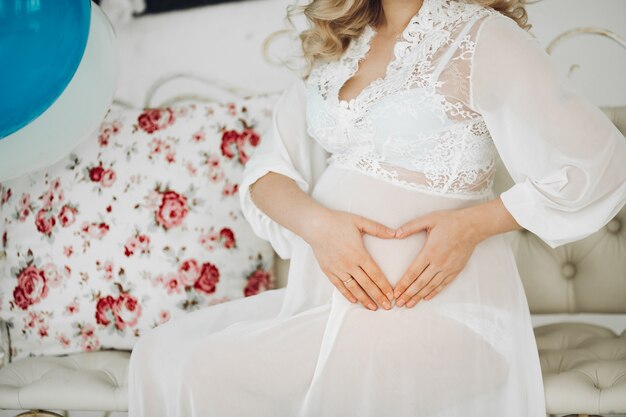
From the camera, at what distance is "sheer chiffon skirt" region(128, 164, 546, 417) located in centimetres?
101

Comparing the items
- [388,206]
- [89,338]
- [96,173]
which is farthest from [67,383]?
[388,206]

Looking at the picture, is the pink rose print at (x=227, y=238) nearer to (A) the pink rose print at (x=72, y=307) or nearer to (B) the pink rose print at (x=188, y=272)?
(B) the pink rose print at (x=188, y=272)

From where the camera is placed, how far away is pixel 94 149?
1.63 meters

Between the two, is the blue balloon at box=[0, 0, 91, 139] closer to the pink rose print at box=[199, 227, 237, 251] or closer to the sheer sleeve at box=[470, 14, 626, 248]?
the pink rose print at box=[199, 227, 237, 251]

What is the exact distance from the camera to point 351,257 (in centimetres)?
107

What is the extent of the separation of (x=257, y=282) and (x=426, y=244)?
0.66 metres

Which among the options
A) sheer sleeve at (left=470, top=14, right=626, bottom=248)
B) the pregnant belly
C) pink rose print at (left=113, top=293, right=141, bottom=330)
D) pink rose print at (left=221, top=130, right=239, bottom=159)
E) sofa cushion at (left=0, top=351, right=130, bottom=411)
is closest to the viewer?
sheer sleeve at (left=470, top=14, right=626, bottom=248)

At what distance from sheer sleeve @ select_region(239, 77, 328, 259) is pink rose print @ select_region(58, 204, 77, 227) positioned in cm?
49

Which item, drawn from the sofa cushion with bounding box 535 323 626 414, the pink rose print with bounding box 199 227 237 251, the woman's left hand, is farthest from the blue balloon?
the sofa cushion with bounding box 535 323 626 414

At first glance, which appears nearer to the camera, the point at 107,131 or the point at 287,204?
the point at 287,204

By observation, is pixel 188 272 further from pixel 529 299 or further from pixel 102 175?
pixel 529 299

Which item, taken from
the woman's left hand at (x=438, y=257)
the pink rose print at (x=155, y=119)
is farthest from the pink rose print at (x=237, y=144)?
the woman's left hand at (x=438, y=257)

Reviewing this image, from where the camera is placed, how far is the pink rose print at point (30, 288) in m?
1.53

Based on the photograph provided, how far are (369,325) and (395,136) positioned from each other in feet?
1.12
